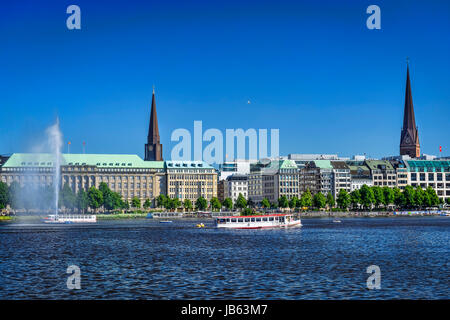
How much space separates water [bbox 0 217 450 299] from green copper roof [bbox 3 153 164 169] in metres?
118

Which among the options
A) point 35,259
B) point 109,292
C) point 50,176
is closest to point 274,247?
point 35,259

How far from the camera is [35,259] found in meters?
45.6

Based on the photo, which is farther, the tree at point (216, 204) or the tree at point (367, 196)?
the tree at point (216, 204)

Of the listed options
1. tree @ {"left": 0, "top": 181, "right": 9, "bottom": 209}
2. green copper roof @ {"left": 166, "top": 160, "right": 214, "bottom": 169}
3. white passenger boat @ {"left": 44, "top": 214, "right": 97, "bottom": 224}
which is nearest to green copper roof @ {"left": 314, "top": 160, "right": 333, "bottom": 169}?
green copper roof @ {"left": 166, "top": 160, "right": 214, "bottom": 169}

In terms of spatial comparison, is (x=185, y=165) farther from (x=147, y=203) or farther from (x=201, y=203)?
(x=201, y=203)

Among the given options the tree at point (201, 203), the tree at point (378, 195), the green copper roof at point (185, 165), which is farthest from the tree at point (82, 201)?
the tree at point (378, 195)

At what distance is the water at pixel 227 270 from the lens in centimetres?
2998

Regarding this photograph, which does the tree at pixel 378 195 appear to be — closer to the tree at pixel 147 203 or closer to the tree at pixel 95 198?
the tree at pixel 147 203

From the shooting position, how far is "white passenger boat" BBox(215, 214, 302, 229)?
94.5m

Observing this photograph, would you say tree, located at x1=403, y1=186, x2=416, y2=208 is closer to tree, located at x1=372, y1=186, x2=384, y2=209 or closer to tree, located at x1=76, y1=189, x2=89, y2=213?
tree, located at x1=372, y1=186, x2=384, y2=209

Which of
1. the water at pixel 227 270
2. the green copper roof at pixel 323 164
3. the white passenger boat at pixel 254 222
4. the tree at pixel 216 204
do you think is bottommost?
the water at pixel 227 270

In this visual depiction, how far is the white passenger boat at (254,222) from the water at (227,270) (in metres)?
34.3
